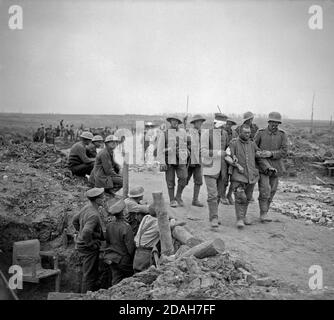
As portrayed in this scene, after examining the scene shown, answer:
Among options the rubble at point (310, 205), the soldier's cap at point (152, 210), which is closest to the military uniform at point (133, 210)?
the soldier's cap at point (152, 210)

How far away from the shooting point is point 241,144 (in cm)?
664

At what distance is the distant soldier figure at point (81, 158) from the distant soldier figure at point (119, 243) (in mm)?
3354

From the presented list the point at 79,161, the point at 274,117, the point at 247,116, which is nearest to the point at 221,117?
the point at 247,116

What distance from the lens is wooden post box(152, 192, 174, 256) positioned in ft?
18.1

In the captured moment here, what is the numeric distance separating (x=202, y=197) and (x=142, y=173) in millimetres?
3926

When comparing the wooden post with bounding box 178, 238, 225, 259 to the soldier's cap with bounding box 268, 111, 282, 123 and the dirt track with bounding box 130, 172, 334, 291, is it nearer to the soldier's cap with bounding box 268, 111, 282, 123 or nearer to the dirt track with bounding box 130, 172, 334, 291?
the dirt track with bounding box 130, 172, 334, 291

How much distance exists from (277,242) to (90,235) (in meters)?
2.96

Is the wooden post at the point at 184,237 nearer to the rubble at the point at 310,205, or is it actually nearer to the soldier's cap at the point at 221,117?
the soldier's cap at the point at 221,117

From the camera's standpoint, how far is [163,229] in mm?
5551

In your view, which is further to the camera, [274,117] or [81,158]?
[81,158]

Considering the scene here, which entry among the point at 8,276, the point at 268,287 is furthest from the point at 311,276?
the point at 8,276

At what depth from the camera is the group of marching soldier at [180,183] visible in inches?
235

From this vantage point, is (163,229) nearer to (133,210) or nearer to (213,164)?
(133,210)
